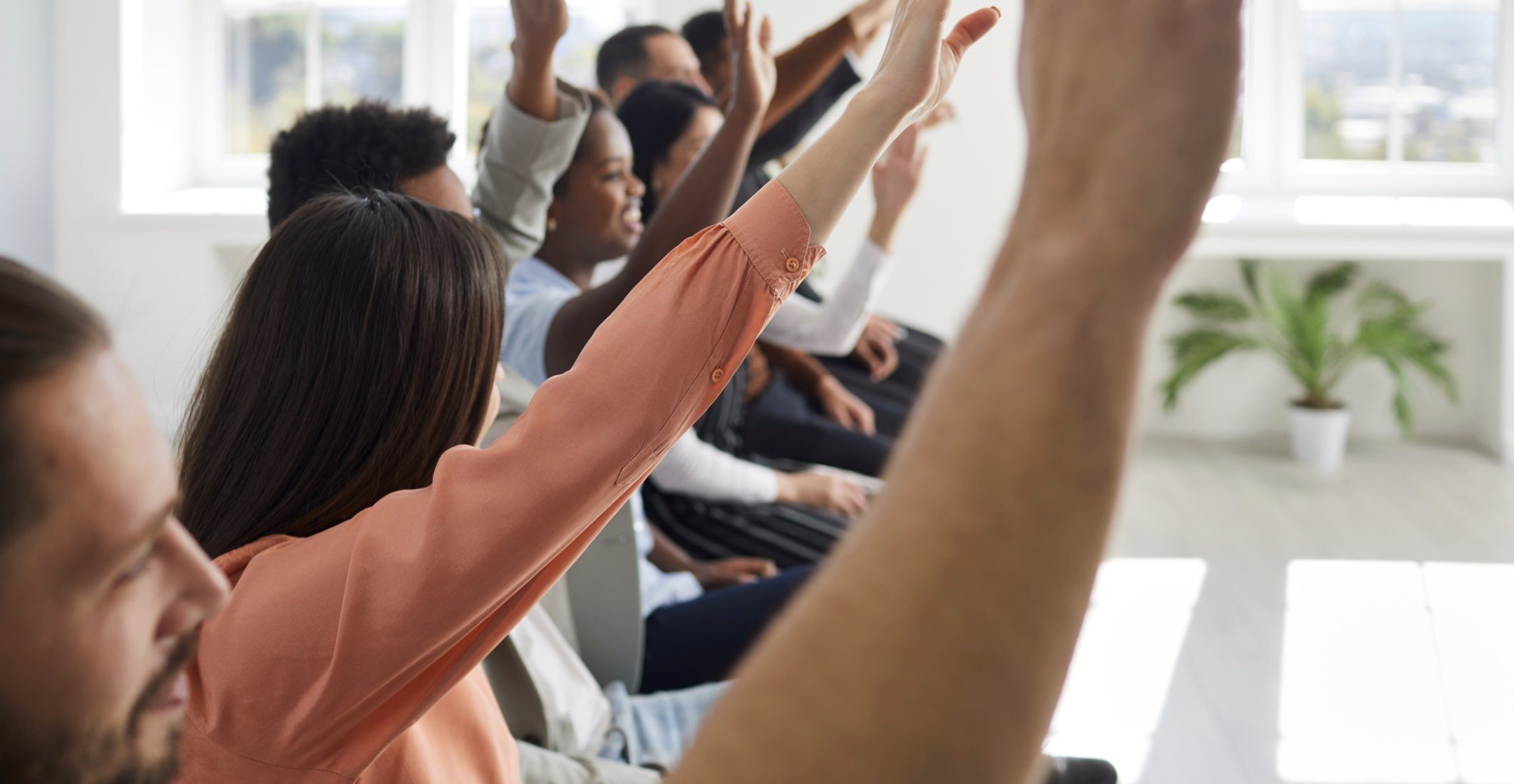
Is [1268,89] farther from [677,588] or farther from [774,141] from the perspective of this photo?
[677,588]

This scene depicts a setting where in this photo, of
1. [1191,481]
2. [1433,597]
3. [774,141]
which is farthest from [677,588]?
[1191,481]

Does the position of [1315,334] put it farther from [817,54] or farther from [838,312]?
[817,54]

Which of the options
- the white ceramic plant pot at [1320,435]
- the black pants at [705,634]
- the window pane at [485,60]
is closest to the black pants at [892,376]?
the black pants at [705,634]

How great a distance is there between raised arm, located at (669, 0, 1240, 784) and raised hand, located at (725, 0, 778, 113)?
40.8 inches

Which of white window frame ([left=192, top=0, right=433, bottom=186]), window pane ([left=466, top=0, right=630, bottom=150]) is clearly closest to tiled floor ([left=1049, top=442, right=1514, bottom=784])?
window pane ([left=466, top=0, right=630, bottom=150])

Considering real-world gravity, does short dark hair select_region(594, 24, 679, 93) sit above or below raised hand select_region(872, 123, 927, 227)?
above

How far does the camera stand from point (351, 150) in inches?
56.3

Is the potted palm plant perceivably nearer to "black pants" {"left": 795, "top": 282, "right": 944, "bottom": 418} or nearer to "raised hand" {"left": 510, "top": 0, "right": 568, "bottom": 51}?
"black pants" {"left": 795, "top": 282, "right": 944, "bottom": 418}

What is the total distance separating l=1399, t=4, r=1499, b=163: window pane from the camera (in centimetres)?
511

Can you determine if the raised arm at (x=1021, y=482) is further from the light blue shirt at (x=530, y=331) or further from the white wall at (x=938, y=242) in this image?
the white wall at (x=938, y=242)

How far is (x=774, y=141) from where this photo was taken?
2.45m

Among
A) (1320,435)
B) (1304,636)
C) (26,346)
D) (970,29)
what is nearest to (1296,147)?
(1320,435)

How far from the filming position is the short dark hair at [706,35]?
3178 mm

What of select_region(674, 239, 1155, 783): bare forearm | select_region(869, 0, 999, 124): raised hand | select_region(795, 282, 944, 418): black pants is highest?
select_region(869, 0, 999, 124): raised hand
